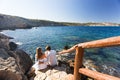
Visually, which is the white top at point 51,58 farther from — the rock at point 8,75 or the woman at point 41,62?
the rock at point 8,75

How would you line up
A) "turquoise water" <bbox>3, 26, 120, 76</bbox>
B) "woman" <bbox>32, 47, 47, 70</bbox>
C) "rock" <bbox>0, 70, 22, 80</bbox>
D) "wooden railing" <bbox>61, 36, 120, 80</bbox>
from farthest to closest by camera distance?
"turquoise water" <bbox>3, 26, 120, 76</bbox>
"woman" <bbox>32, 47, 47, 70</bbox>
"rock" <bbox>0, 70, 22, 80</bbox>
"wooden railing" <bbox>61, 36, 120, 80</bbox>

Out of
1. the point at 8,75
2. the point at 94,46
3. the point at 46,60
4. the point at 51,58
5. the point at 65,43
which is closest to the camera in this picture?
the point at 94,46

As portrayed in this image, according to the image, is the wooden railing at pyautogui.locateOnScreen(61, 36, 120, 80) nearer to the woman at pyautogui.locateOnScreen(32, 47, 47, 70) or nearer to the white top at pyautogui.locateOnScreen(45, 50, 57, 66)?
the white top at pyautogui.locateOnScreen(45, 50, 57, 66)

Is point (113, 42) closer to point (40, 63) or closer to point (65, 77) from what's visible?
point (65, 77)

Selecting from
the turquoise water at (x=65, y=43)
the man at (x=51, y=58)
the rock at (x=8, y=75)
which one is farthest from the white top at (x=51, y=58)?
the turquoise water at (x=65, y=43)

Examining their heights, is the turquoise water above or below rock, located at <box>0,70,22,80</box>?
below

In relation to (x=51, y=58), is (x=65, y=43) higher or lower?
lower

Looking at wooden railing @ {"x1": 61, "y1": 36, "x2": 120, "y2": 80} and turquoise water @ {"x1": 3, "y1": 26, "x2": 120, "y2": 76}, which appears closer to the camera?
wooden railing @ {"x1": 61, "y1": 36, "x2": 120, "y2": 80}

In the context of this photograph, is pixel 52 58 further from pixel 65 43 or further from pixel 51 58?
pixel 65 43

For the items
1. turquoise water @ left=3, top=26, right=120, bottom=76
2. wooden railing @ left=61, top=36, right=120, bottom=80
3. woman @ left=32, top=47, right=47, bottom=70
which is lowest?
turquoise water @ left=3, top=26, right=120, bottom=76

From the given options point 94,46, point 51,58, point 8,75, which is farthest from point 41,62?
point 94,46

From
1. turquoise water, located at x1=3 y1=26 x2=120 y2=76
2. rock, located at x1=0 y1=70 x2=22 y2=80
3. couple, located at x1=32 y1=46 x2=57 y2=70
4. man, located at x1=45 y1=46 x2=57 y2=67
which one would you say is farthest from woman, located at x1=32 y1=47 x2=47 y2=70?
turquoise water, located at x1=3 y1=26 x2=120 y2=76

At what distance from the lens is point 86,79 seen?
26.9 feet

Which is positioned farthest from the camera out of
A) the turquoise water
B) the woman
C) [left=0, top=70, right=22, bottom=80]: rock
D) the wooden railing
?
the turquoise water
